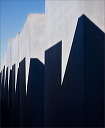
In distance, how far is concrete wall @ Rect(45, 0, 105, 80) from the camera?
3668mm

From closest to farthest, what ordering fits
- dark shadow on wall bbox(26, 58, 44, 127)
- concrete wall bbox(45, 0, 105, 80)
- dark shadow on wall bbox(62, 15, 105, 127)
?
dark shadow on wall bbox(62, 15, 105, 127) → concrete wall bbox(45, 0, 105, 80) → dark shadow on wall bbox(26, 58, 44, 127)

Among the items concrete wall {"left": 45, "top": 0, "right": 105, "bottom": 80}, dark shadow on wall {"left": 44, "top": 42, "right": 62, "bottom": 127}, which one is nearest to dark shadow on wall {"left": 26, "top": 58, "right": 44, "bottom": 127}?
dark shadow on wall {"left": 44, "top": 42, "right": 62, "bottom": 127}

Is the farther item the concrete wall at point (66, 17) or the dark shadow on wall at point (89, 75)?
the concrete wall at point (66, 17)

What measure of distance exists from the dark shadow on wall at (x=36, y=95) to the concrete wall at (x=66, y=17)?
2.19 m

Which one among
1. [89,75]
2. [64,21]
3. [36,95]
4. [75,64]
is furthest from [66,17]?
[36,95]

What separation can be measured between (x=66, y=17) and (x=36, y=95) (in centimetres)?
457

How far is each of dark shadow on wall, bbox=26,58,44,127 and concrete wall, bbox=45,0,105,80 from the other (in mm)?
2191

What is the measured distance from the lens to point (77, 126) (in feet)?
12.3

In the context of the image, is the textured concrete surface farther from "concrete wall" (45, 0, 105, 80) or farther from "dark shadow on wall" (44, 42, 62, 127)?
"dark shadow on wall" (44, 42, 62, 127)

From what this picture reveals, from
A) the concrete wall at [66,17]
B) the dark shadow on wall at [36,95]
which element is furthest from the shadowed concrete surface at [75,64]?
the dark shadow on wall at [36,95]

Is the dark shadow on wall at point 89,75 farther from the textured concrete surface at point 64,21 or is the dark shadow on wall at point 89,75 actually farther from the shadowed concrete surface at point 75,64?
the textured concrete surface at point 64,21

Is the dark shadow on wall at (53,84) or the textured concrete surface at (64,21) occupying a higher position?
the textured concrete surface at (64,21)

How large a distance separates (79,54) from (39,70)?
16.5 ft

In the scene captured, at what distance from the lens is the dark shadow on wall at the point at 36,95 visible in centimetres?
844
